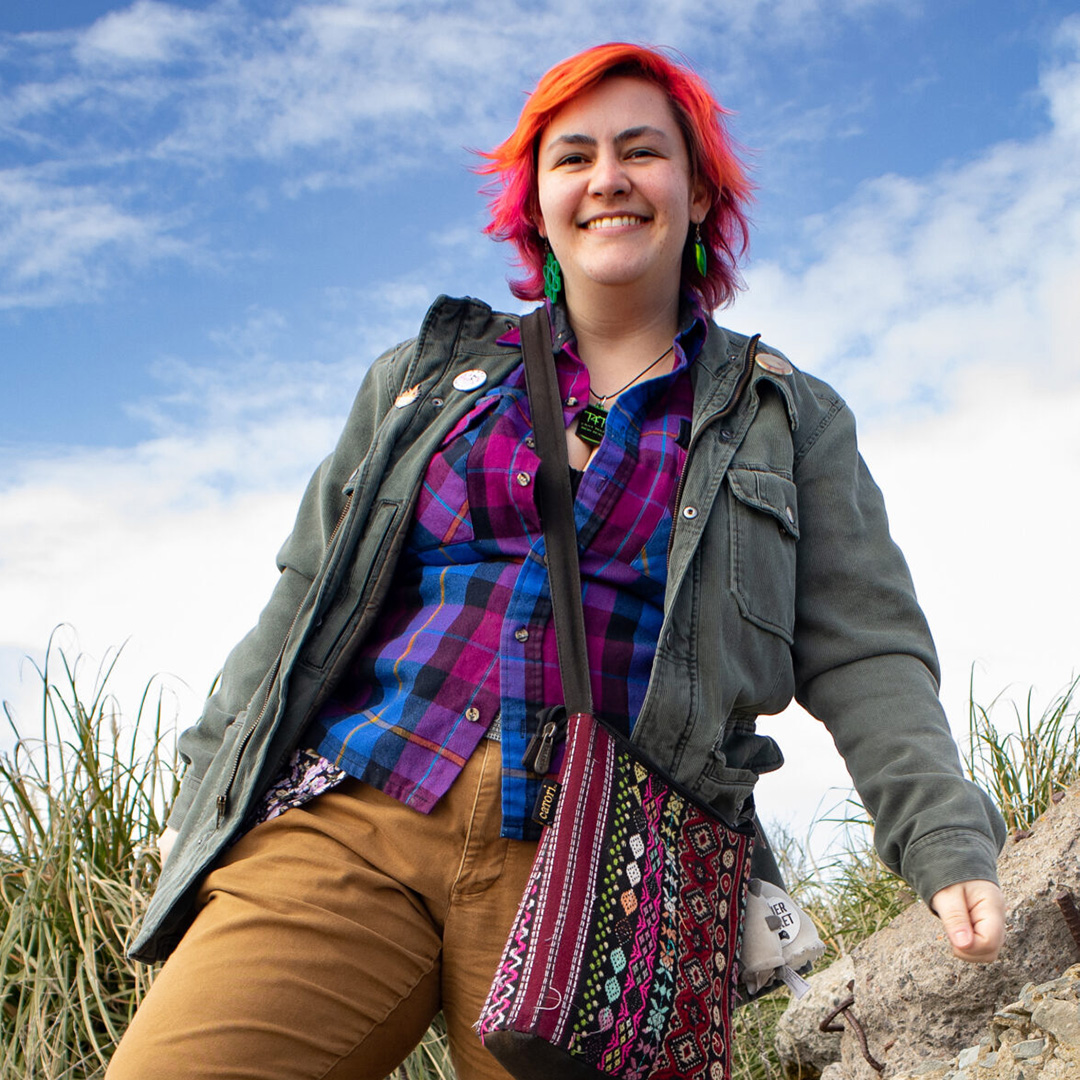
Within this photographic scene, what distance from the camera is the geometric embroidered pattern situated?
5.65ft

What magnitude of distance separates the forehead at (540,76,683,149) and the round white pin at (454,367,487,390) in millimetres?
557

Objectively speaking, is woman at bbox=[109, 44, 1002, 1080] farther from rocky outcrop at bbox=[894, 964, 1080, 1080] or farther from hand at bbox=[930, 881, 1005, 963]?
rocky outcrop at bbox=[894, 964, 1080, 1080]

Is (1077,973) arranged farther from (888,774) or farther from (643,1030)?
(643,1030)

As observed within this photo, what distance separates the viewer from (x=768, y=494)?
2.33 meters

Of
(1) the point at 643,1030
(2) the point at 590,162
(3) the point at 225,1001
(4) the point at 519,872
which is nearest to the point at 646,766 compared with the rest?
(4) the point at 519,872

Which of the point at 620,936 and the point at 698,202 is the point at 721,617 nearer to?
the point at 620,936

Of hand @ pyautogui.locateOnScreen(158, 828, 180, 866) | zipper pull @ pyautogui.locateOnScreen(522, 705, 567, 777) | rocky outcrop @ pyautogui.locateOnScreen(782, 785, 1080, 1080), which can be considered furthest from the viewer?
rocky outcrop @ pyautogui.locateOnScreen(782, 785, 1080, 1080)

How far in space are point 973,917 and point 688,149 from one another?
1.77 m

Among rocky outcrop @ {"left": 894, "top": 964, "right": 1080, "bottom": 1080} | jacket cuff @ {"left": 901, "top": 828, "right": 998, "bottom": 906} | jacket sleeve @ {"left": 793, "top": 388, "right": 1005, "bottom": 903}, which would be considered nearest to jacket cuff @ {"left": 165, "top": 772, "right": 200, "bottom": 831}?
jacket sleeve @ {"left": 793, "top": 388, "right": 1005, "bottom": 903}

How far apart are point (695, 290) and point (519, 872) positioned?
1.56 m

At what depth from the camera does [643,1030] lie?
182 centimetres

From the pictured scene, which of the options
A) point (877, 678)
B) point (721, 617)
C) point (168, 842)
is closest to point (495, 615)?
point (721, 617)

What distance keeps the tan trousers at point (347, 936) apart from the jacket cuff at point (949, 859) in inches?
28.2

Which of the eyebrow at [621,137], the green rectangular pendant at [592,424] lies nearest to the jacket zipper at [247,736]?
the green rectangular pendant at [592,424]
